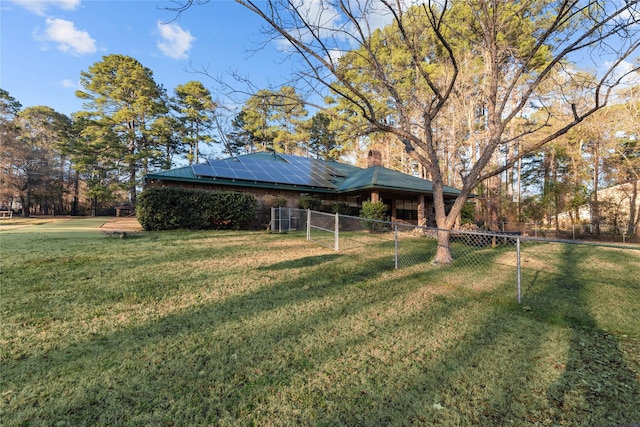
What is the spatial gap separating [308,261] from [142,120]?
96.8ft

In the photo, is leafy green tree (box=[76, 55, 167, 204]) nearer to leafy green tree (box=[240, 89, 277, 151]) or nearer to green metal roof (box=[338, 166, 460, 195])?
leafy green tree (box=[240, 89, 277, 151])

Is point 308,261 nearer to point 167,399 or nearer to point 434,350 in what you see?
point 434,350

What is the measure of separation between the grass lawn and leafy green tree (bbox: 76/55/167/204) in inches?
1015

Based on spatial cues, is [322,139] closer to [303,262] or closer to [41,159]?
[303,262]

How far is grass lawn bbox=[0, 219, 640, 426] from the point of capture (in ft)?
6.10

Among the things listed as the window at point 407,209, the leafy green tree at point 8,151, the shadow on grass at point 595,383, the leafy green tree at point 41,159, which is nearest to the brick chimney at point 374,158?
A: the window at point 407,209

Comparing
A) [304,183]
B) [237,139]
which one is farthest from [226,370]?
[237,139]

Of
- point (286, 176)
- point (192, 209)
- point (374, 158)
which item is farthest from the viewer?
point (374, 158)

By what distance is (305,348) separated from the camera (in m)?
2.65

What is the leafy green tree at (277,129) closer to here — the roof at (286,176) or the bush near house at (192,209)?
the roof at (286,176)

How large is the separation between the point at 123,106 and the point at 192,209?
23.6 metres

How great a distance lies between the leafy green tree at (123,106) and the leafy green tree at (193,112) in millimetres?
2856

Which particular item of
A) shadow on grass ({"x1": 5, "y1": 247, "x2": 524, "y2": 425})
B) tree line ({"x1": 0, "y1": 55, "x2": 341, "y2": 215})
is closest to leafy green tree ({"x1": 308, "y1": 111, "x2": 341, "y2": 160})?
tree line ({"x1": 0, "y1": 55, "x2": 341, "y2": 215})

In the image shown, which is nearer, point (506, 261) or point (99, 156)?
point (506, 261)
